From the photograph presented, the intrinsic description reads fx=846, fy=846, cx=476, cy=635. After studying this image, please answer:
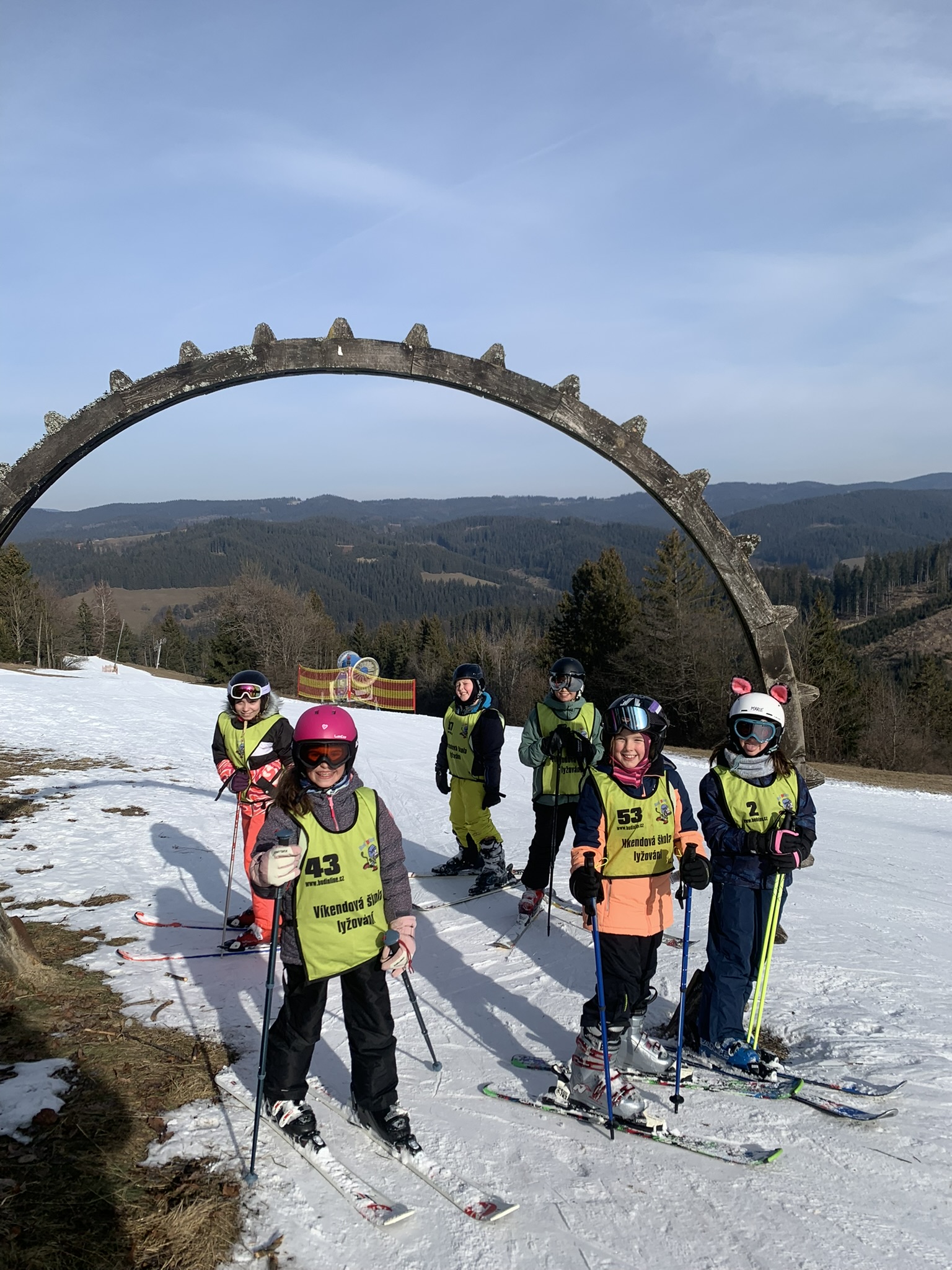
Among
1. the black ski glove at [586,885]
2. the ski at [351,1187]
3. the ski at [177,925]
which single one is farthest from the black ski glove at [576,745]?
the ski at [351,1187]

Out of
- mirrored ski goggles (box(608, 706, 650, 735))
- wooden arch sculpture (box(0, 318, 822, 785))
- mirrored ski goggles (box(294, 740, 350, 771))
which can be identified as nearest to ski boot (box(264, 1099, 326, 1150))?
mirrored ski goggles (box(294, 740, 350, 771))

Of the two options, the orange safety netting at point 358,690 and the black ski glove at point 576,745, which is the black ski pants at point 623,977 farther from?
the orange safety netting at point 358,690

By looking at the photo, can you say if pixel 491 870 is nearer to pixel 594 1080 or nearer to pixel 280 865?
pixel 594 1080

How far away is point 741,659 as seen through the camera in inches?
1657

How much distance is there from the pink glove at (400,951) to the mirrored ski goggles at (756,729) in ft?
7.10

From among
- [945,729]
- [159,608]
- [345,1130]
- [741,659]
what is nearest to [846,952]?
[345,1130]

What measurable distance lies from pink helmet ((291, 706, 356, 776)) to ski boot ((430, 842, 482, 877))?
16.7ft

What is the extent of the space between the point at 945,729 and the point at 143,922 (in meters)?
55.8

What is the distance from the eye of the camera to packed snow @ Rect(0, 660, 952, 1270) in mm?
3318

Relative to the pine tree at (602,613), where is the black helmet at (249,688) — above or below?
below

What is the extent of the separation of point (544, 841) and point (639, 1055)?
8.26 ft

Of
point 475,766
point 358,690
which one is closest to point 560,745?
point 475,766

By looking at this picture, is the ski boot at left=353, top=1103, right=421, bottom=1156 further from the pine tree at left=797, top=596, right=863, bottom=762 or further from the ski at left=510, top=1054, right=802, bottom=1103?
the pine tree at left=797, top=596, right=863, bottom=762

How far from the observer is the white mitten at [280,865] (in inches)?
141
